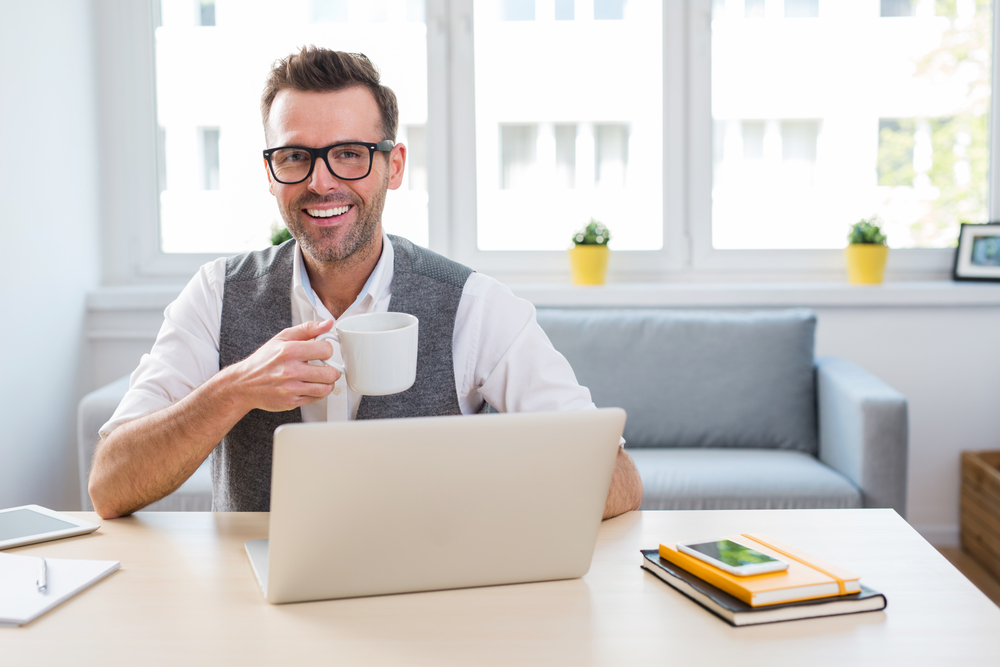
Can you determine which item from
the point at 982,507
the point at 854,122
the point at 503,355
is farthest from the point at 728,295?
the point at 503,355

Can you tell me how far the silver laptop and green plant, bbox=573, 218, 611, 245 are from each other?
2.08 m

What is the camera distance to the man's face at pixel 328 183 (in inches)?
53.3

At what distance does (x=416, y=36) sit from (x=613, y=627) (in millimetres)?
2582

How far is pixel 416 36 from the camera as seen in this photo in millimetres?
2990

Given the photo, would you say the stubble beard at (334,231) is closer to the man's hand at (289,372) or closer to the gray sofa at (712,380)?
the man's hand at (289,372)

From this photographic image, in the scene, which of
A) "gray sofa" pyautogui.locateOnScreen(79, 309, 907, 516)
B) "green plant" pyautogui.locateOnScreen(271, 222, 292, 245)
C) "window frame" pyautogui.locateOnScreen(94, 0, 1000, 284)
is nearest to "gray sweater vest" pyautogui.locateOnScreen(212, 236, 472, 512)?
"gray sofa" pyautogui.locateOnScreen(79, 309, 907, 516)

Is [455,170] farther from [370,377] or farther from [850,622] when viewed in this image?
[850,622]

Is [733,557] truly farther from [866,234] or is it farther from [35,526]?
[866,234]

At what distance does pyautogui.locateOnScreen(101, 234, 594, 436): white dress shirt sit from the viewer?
4.44ft

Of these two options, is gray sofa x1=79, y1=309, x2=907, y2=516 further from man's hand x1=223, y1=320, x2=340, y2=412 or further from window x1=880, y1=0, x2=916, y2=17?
man's hand x1=223, y1=320, x2=340, y2=412

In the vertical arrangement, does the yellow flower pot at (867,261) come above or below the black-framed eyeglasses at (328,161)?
below

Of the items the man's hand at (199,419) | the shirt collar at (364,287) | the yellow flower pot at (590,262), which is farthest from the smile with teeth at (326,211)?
the yellow flower pot at (590,262)

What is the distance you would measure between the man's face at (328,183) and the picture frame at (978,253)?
7.39 ft

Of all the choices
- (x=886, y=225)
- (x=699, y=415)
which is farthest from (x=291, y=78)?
(x=886, y=225)
